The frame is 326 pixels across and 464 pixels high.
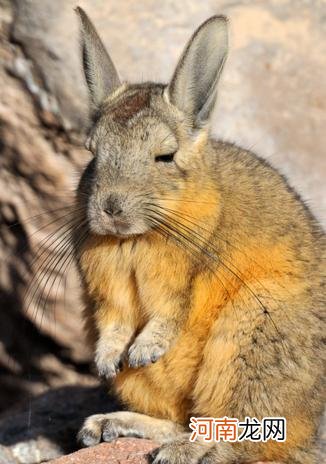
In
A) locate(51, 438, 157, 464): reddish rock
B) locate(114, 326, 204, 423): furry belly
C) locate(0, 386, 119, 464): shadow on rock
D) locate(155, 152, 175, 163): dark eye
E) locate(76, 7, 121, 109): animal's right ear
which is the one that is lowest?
locate(0, 386, 119, 464): shadow on rock

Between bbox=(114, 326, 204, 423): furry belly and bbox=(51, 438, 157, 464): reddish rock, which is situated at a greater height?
bbox=(114, 326, 204, 423): furry belly

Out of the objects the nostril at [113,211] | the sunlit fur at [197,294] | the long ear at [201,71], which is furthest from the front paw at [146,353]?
the long ear at [201,71]

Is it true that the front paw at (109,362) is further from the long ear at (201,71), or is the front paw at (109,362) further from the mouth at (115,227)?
the long ear at (201,71)

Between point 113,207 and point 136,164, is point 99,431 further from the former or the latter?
point 136,164

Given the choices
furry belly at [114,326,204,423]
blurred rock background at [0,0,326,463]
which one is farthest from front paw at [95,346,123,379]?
blurred rock background at [0,0,326,463]

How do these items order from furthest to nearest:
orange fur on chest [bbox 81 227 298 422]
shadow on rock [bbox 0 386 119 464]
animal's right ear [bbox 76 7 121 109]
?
shadow on rock [bbox 0 386 119 464], animal's right ear [bbox 76 7 121 109], orange fur on chest [bbox 81 227 298 422]

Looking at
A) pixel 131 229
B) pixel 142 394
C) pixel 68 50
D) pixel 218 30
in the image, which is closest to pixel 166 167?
pixel 131 229

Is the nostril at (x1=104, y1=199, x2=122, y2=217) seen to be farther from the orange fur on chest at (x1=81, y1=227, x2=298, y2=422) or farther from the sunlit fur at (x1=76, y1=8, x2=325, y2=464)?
the orange fur on chest at (x1=81, y1=227, x2=298, y2=422)

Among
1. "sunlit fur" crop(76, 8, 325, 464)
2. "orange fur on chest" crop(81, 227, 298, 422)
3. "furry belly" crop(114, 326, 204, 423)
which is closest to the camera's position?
"sunlit fur" crop(76, 8, 325, 464)
